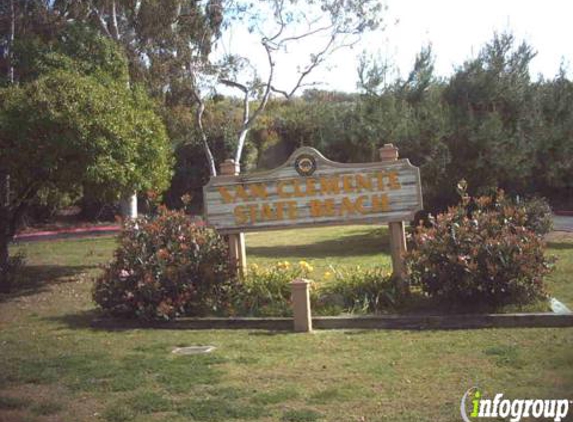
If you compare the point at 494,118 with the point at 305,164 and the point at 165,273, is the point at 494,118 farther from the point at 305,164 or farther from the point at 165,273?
the point at 165,273

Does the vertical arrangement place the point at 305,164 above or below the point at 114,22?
below

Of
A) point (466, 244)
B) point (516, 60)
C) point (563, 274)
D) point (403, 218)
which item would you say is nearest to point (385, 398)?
point (466, 244)

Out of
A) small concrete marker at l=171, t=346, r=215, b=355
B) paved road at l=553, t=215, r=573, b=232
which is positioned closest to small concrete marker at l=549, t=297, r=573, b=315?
small concrete marker at l=171, t=346, r=215, b=355

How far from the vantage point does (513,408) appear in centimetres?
483

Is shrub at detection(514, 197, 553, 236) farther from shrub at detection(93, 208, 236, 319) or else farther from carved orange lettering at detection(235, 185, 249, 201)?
shrub at detection(93, 208, 236, 319)

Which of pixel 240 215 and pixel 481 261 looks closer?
pixel 481 261

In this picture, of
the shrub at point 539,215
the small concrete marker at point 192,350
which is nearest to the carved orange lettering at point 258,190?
the small concrete marker at point 192,350

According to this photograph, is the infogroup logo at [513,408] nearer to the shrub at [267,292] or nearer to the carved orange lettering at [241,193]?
the shrub at [267,292]

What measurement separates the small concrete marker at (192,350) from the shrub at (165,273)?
135 centimetres

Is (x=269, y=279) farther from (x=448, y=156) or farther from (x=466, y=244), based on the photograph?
(x=448, y=156)

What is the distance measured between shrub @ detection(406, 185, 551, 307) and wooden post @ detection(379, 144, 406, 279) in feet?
1.59

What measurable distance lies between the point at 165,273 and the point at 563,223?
17.4 metres

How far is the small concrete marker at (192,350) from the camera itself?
23.5 ft

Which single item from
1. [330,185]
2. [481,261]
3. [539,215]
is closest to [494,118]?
[539,215]
